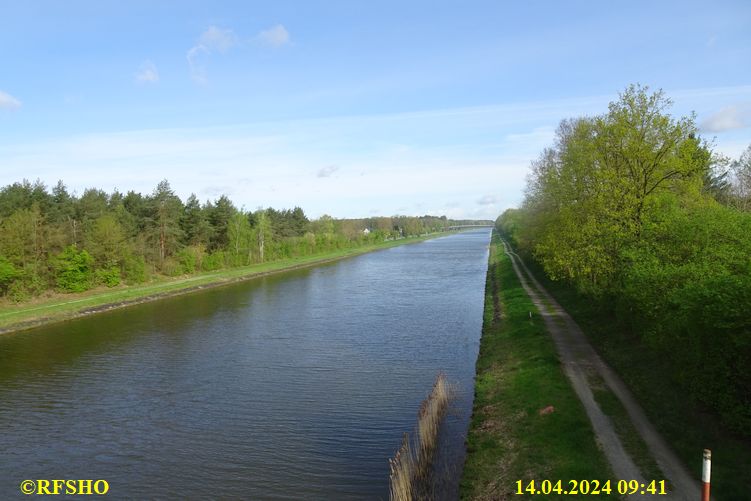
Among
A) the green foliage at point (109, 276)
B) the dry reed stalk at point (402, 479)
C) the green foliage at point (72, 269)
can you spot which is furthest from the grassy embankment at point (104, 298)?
the dry reed stalk at point (402, 479)

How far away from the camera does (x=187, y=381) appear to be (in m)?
24.9

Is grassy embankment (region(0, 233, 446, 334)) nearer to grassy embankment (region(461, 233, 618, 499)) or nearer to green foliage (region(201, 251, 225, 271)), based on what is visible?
green foliage (region(201, 251, 225, 271))

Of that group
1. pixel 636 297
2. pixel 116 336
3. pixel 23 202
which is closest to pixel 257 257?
pixel 23 202

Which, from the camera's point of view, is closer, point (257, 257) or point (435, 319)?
point (435, 319)

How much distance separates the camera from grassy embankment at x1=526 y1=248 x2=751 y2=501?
1152 centimetres

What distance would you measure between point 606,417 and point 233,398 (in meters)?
14.4

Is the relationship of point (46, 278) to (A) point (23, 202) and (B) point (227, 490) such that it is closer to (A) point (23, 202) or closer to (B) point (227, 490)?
(A) point (23, 202)

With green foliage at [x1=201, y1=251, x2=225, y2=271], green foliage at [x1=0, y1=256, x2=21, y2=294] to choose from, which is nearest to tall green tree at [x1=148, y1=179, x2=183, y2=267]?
green foliage at [x1=201, y1=251, x2=225, y2=271]

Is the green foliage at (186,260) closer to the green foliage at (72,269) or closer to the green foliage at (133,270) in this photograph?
the green foliage at (133,270)

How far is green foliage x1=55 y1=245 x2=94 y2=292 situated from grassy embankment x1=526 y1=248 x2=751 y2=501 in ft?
155

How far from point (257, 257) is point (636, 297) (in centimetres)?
7471

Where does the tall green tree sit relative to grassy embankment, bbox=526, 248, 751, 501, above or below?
above

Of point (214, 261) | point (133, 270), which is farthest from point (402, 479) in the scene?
point (214, 261)

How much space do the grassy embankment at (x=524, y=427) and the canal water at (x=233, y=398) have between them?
2.71 ft
